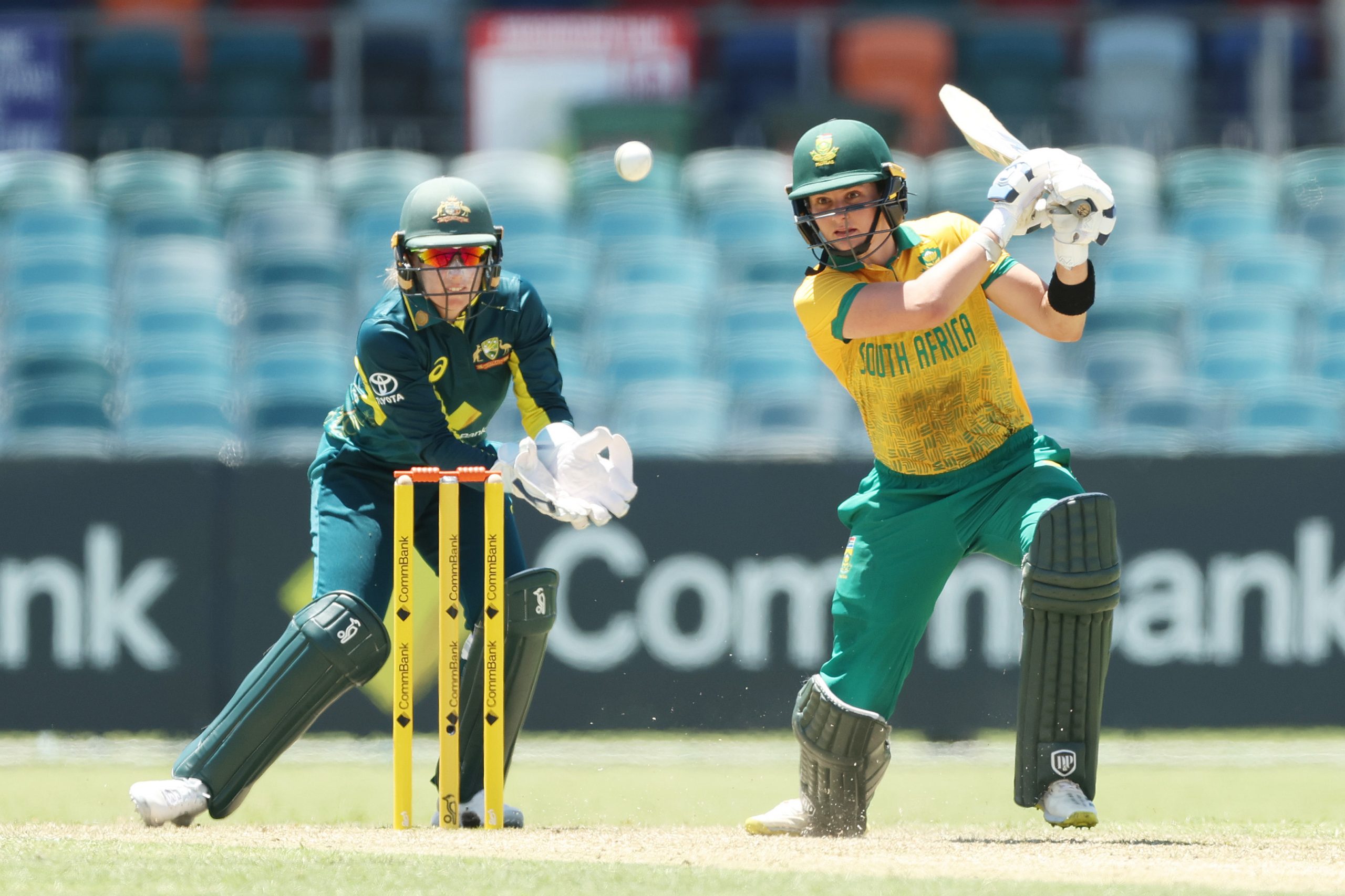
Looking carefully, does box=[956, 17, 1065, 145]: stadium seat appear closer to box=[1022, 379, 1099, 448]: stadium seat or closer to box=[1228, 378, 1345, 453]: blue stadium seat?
box=[1022, 379, 1099, 448]: stadium seat

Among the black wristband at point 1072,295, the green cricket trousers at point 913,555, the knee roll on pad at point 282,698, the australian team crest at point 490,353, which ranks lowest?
the knee roll on pad at point 282,698

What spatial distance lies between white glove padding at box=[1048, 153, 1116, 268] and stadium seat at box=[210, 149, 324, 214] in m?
6.65

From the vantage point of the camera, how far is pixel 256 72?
11273mm

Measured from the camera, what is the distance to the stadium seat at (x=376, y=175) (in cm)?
1036

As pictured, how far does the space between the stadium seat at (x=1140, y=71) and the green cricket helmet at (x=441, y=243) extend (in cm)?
717

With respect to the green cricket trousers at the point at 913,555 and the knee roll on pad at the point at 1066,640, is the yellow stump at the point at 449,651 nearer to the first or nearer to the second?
the green cricket trousers at the point at 913,555

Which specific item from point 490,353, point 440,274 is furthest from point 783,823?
point 440,274

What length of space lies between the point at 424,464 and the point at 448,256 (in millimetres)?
594

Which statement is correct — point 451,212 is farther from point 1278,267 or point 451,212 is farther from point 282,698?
point 1278,267

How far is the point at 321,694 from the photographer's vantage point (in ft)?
15.6

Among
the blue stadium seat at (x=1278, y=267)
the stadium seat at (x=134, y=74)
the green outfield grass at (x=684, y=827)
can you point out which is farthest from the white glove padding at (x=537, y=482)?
the stadium seat at (x=134, y=74)

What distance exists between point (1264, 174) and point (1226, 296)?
113 cm

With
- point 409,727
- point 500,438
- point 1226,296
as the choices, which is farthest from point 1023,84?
point 409,727

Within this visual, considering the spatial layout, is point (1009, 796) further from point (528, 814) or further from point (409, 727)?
point (409, 727)
